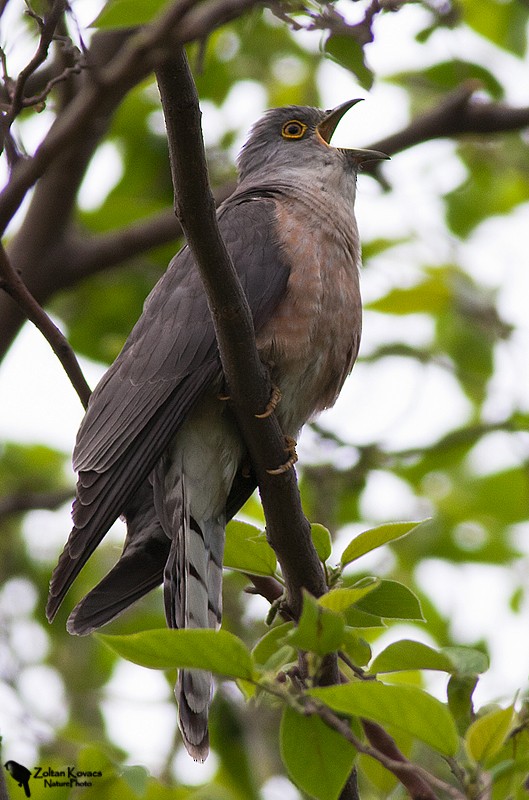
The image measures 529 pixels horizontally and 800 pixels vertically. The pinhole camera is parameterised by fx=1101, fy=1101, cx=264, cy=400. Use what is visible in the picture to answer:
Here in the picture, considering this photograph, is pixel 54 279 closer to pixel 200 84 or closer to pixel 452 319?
pixel 200 84

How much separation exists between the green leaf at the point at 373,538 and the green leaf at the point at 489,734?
0.55 m

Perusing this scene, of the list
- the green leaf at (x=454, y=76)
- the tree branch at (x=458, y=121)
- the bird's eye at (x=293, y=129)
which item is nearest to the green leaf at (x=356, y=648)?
A: the bird's eye at (x=293, y=129)

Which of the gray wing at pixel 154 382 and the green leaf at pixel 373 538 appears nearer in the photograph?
the green leaf at pixel 373 538

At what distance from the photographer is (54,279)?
583cm

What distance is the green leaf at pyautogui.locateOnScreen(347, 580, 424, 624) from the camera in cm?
279

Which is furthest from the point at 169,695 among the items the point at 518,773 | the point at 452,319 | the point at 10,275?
the point at 518,773

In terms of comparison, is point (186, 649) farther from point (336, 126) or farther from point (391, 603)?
point (336, 126)

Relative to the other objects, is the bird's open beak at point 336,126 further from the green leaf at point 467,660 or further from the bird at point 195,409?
the green leaf at point 467,660

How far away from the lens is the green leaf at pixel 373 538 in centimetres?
280

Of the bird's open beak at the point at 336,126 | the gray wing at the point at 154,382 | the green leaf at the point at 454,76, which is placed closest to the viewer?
the gray wing at the point at 154,382

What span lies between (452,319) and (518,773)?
4580mm

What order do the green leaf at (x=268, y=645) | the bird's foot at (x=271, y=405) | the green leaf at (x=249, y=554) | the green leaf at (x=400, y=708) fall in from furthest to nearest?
the bird's foot at (x=271, y=405)
the green leaf at (x=249, y=554)
the green leaf at (x=268, y=645)
the green leaf at (x=400, y=708)

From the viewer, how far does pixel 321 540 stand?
324 cm

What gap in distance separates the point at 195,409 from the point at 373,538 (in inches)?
55.5
